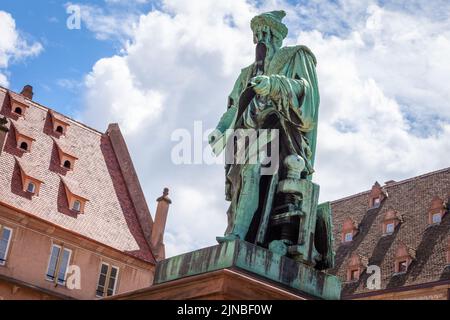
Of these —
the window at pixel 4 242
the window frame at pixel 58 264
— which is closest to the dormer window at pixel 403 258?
the window frame at pixel 58 264

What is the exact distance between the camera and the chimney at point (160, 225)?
3309cm

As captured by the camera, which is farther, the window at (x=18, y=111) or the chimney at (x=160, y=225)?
the window at (x=18, y=111)

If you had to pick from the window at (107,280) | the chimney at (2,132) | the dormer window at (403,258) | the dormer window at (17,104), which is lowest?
the window at (107,280)

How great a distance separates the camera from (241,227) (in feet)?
20.7

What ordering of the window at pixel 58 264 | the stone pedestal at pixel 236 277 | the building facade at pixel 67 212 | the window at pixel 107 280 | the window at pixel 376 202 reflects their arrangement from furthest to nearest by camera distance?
1. the window at pixel 376 202
2. the window at pixel 107 280
3. the window at pixel 58 264
4. the building facade at pixel 67 212
5. the stone pedestal at pixel 236 277

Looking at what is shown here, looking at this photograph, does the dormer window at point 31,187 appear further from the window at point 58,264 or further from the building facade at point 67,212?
the window at point 58,264

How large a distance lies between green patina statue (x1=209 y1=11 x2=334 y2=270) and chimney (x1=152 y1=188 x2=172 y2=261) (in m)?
25.9

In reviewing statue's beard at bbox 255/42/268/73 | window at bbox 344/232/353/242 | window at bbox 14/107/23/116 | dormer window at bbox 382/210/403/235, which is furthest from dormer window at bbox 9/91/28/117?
statue's beard at bbox 255/42/268/73

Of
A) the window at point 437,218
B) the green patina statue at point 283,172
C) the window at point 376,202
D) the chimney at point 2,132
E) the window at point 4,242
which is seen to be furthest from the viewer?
the window at point 376,202

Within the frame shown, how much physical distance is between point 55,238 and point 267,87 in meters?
24.6

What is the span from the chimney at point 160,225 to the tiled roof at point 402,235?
7.23 meters
